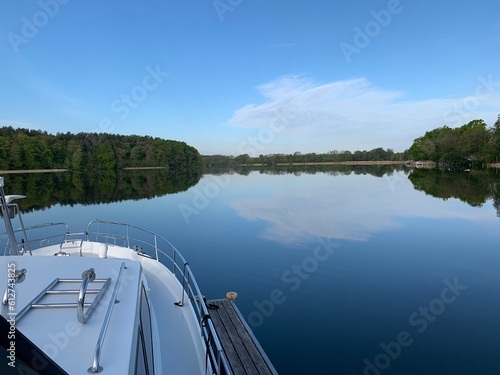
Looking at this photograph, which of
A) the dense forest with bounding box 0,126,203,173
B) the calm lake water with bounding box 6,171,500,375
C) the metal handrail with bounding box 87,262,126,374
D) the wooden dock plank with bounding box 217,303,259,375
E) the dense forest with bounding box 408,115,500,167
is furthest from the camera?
the dense forest with bounding box 0,126,203,173

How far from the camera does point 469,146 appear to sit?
72250 millimetres

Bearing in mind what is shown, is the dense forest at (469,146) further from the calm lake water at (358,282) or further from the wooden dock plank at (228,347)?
the wooden dock plank at (228,347)

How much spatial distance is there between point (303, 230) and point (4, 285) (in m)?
15.1

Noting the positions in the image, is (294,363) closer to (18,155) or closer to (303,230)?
(303,230)

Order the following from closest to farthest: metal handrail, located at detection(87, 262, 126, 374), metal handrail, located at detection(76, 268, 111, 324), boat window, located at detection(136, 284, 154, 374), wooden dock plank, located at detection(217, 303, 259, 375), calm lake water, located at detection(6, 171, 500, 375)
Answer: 1. metal handrail, located at detection(87, 262, 126, 374)
2. metal handrail, located at detection(76, 268, 111, 324)
3. boat window, located at detection(136, 284, 154, 374)
4. wooden dock plank, located at detection(217, 303, 259, 375)
5. calm lake water, located at detection(6, 171, 500, 375)

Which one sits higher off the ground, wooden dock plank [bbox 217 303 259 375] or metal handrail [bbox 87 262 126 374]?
metal handrail [bbox 87 262 126 374]

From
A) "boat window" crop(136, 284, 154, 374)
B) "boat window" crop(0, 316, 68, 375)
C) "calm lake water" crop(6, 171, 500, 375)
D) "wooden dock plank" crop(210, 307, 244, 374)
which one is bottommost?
"calm lake water" crop(6, 171, 500, 375)

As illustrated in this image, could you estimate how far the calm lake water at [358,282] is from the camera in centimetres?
638

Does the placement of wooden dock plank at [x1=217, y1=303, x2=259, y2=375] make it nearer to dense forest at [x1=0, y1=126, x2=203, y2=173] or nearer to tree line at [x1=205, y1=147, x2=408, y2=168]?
dense forest at [x1=0, y1=126, x2=203, y2=173]

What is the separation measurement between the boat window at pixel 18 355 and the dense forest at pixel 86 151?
87368mm

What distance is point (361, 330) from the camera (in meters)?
7.14

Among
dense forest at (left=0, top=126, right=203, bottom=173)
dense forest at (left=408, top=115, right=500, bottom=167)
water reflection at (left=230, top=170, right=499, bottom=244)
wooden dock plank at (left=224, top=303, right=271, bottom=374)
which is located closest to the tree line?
dense forest at (left=0, top=126, right=203, bottom=173)

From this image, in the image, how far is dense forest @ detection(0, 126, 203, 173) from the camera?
74.4 m

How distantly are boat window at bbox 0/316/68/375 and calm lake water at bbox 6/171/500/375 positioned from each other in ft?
17.9
